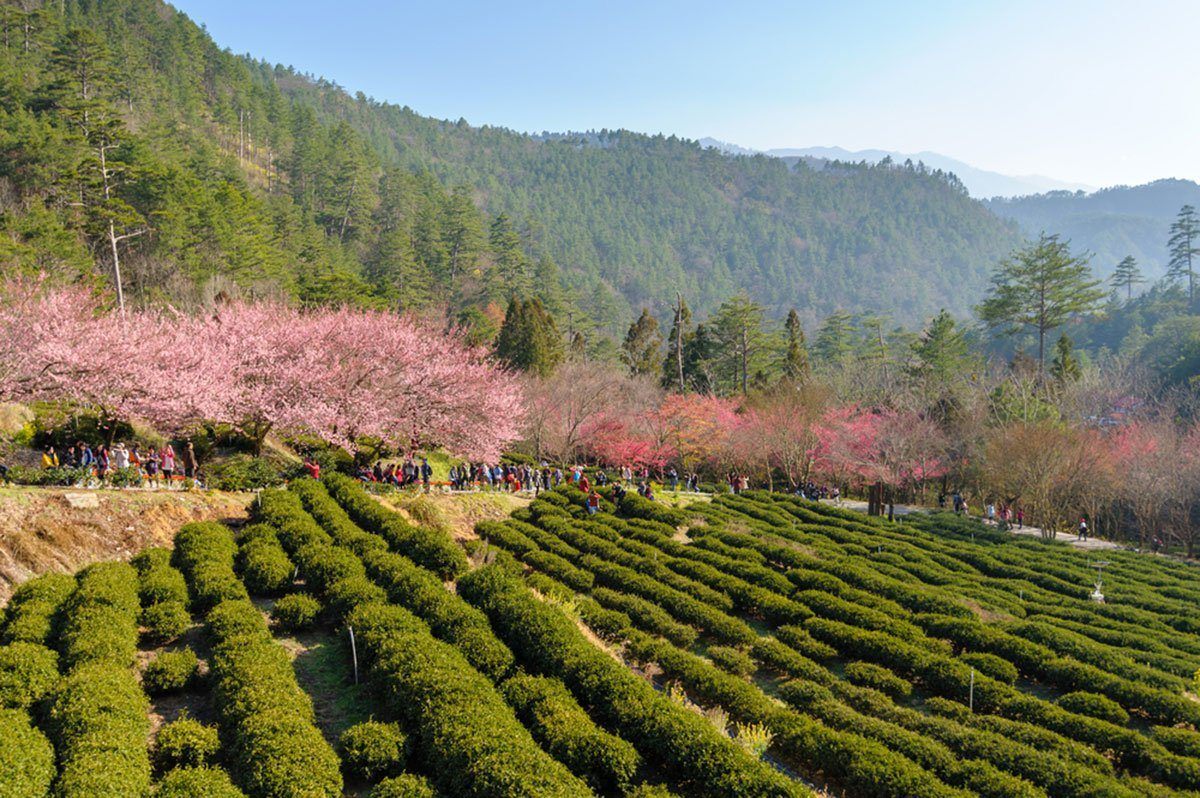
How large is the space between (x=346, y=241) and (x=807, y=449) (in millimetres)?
56183

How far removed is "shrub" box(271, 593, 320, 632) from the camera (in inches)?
561

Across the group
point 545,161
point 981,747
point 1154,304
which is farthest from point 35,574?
point 545,161

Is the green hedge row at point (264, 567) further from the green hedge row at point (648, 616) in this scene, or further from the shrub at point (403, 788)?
the green hedge row at point (648, 616)

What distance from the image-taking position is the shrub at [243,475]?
20.4m

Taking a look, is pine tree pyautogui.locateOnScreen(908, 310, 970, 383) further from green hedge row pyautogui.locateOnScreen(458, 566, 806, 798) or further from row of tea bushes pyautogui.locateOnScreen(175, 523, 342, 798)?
row of tea bushes pyautogui.locateOnScreen(175, 523, 342, 798)

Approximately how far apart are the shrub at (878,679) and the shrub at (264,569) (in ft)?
42.9

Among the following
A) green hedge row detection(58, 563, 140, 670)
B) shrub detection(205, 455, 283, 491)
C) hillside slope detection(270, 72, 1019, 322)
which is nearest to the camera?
green hedge row detection(58, 563, 140, 670)

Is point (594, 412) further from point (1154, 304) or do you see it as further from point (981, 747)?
point (1154, 304)

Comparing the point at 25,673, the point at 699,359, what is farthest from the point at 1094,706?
the point at 699,359

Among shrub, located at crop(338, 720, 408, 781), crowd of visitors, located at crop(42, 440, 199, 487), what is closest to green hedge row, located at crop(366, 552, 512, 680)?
shrub, located at crop(338, 720, 408, 781)

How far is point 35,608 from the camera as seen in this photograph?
1246 centimetres

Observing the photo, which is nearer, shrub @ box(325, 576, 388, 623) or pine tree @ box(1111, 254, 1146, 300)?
shrub @ box(325, 576, 388, 623)

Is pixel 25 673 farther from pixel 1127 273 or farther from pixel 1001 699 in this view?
pixel 1127 273

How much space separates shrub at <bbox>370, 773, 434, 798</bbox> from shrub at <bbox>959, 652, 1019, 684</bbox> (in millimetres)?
12810
